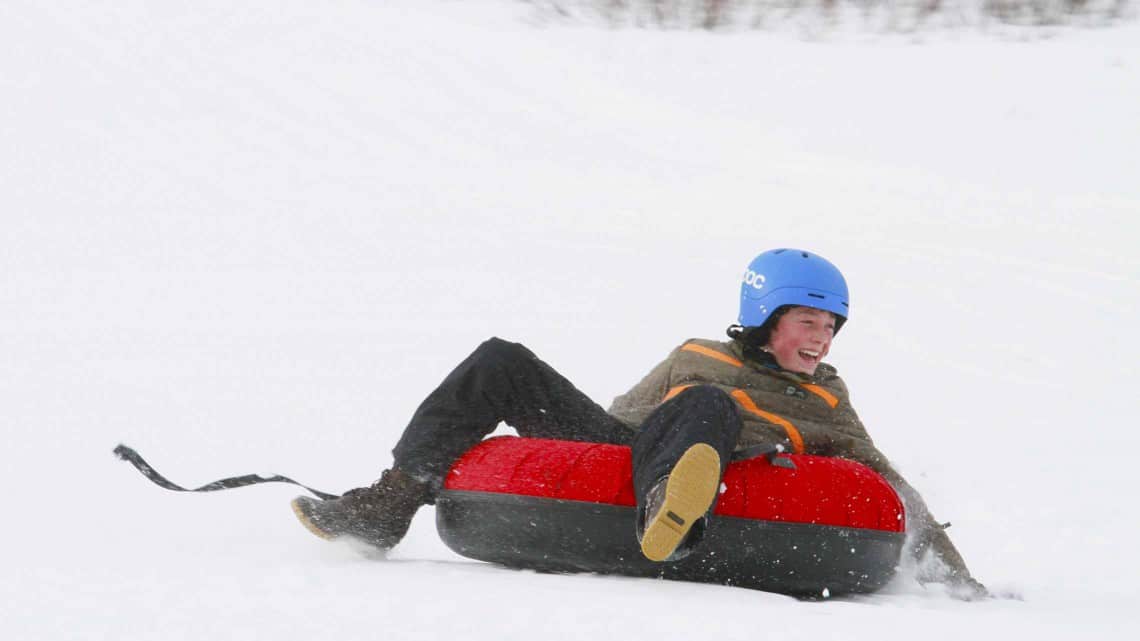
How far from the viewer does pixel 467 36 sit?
12.3m

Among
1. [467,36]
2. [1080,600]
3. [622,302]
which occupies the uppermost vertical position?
[467,36]

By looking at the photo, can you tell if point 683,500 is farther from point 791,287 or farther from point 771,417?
point 791,287

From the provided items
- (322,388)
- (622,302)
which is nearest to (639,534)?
(322,388)

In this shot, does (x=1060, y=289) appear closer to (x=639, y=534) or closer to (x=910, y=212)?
(x=910, y=212)

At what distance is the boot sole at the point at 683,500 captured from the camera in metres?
3.25

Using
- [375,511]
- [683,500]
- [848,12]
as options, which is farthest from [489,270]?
[848,12]

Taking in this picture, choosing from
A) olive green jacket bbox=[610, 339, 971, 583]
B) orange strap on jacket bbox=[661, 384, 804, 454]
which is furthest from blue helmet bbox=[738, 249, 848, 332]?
orange strap on jacket bbox=[661, 384, 804, 454]

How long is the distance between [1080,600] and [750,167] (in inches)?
256

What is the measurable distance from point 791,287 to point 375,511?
1.33 meters

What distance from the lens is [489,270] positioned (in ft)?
26.9

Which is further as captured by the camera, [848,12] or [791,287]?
[848,12]

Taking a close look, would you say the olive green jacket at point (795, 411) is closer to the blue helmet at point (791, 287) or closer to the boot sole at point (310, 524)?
the blue helmet at point (791, 287)

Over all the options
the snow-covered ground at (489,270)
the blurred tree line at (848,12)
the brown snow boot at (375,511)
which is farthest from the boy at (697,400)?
the blurred tree line at (848,12)

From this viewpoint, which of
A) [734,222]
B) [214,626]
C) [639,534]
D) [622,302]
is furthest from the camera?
[734,222]
